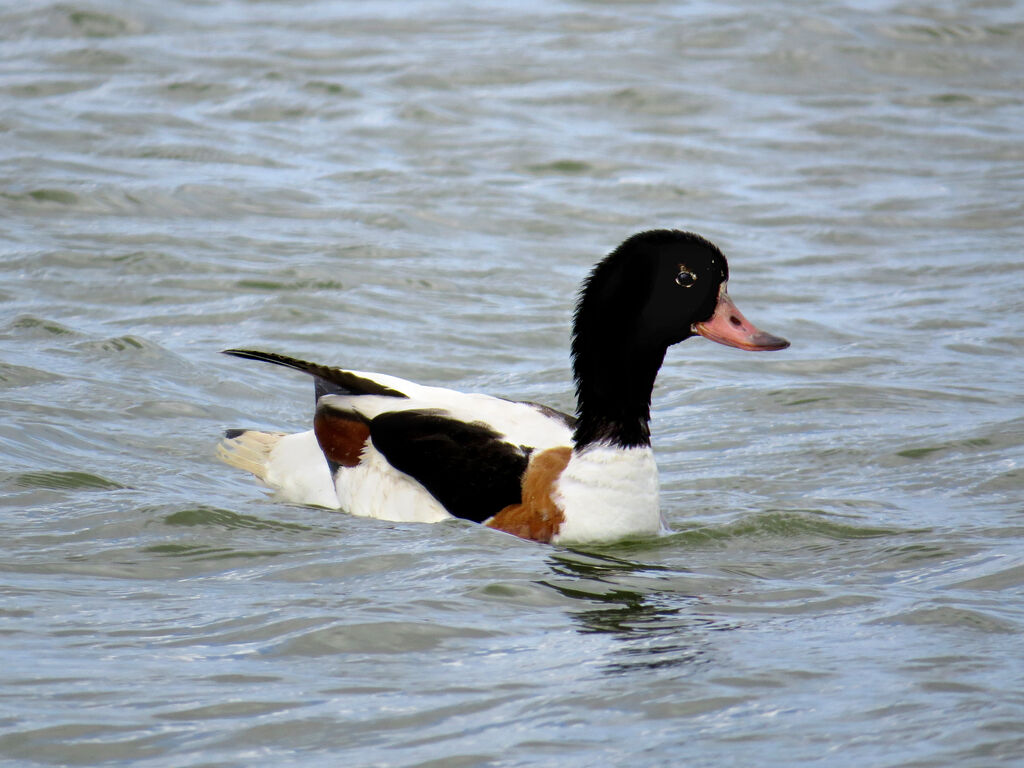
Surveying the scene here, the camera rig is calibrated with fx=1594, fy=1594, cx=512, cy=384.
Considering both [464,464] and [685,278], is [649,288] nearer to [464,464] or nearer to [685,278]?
[685,278]

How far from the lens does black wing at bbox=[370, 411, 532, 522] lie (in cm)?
634

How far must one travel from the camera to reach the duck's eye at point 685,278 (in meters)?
6.35

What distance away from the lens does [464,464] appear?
635 cm

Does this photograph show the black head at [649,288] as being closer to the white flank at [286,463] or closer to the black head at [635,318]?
the black head at [635,318]

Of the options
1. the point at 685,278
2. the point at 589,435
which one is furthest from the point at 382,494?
the point at 685,278

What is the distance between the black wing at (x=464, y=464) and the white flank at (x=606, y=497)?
0.21 metres

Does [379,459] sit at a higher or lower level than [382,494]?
higher

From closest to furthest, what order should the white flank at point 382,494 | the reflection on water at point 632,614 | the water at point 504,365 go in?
the water at point 504,365 < the reflection on water at point 632,614 < the white flank at point 382,494

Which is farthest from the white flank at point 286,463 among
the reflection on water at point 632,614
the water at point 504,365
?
the reflection on water at point 632,614

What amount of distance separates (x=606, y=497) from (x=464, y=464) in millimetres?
581

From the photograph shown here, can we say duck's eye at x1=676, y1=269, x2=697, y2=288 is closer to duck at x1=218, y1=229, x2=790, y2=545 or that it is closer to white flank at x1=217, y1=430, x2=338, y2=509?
duck at x1=218, y1=229, x2=790, y2=545

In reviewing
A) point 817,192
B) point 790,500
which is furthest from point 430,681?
point 817,192

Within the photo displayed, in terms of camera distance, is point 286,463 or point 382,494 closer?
point 382,494

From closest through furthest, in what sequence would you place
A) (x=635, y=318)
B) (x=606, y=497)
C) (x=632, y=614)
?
(x=632, y=614) < (x=606, y=497) < (x=635, y=318)
